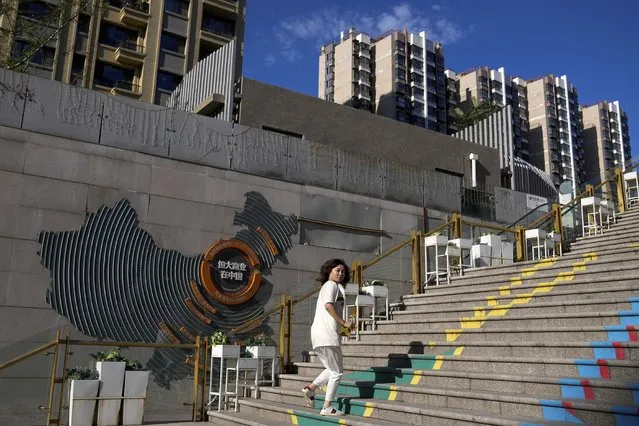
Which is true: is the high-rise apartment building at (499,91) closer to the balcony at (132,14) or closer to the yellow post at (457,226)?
the balcony at (132,14)

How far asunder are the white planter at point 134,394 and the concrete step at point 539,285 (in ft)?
15.0

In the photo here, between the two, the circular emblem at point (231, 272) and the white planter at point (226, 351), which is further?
the circular emblem at point (231, 272)

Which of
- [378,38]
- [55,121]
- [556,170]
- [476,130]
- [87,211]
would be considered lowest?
[87,211]

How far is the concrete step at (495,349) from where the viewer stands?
527cm

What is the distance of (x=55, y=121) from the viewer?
9516mm

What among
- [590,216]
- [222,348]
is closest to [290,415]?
[222,348]

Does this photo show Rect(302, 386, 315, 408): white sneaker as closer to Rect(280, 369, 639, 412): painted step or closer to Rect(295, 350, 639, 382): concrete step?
Rect(280, 369, 639, 412): painted step

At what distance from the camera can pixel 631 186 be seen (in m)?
13.6

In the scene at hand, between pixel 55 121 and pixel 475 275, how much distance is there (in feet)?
25.1

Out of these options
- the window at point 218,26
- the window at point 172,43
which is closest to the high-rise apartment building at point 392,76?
the window at point 218,26

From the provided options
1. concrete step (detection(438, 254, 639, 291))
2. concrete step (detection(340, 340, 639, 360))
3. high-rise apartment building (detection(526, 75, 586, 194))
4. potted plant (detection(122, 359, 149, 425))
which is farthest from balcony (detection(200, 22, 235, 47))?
high-rise apartment building (detection(526, 75, 586, 194))

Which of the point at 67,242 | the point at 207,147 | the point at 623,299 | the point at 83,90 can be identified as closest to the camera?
the point at 623,299

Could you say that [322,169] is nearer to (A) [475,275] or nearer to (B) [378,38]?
(A) [475,275]

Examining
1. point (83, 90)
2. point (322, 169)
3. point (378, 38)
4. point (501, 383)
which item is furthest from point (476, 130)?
point (378, 38)
